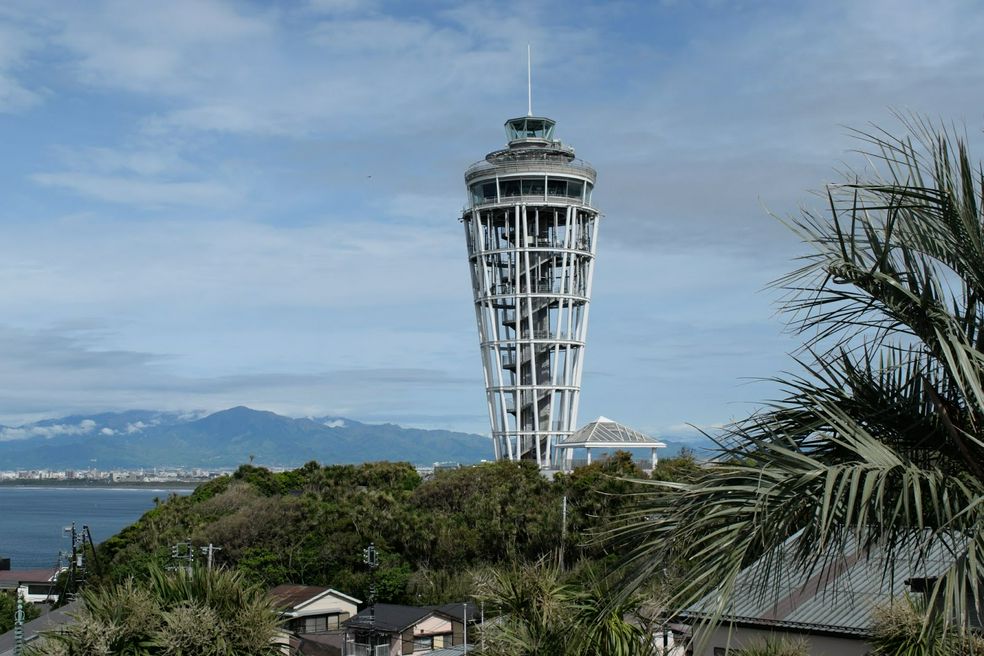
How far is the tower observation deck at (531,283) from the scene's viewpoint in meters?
101

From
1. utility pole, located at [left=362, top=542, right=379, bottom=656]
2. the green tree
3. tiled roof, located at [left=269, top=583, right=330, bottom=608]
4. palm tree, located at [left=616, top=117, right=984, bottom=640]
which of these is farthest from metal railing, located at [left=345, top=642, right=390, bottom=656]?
palm tree, located at [left=616, top=117, right=984, bottom=640]

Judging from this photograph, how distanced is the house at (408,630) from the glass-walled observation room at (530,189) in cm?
5673

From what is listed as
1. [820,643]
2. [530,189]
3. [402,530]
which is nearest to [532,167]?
[530,189]

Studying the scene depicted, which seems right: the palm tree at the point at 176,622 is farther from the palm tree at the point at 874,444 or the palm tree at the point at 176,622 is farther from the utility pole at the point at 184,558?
the palm tree at the point at 874,444

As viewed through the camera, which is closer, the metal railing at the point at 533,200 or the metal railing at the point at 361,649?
the metal railing at the point at 361,649

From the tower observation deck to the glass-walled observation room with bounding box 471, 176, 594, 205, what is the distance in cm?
9

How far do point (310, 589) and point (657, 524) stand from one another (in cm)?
5006

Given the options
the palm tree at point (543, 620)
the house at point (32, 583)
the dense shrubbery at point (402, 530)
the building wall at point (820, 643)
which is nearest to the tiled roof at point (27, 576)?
the house at point (32, 583)

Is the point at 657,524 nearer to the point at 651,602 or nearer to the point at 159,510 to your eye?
the point at 651,602

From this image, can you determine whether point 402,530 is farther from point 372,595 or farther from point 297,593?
point 372,595

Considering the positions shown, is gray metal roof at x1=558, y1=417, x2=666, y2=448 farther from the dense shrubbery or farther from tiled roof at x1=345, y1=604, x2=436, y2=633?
tiled roof at x1=345, y1=604, x2=436, y2=633

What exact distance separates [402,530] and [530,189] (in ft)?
139

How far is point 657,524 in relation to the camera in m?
7.45

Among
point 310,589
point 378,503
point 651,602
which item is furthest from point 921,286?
point 378,503
